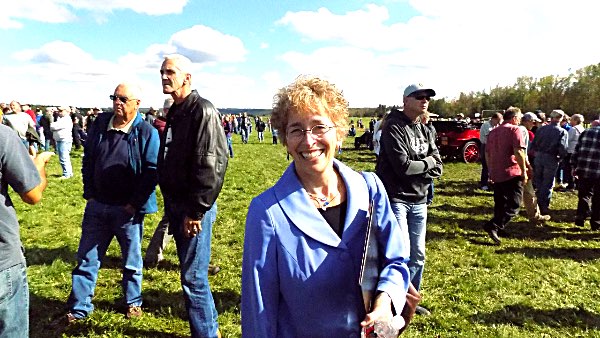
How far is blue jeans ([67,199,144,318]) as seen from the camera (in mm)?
3451

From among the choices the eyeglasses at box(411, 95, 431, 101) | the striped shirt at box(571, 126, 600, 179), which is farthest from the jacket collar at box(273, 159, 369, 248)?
the striped shirt at box(571, 126, 600, 179)

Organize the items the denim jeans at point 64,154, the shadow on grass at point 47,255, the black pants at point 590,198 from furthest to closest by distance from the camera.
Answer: the denim jeans at point 64,154, the black pants at point 590,198, the shadow on grass at point 47,255

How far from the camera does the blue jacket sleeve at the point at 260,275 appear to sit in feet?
4.78

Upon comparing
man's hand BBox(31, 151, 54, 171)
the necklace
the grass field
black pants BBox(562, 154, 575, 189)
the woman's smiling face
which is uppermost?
the woman's smiling face

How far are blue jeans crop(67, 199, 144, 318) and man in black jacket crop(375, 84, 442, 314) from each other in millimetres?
2210

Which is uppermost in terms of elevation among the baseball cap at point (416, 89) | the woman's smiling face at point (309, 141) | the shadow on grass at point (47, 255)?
the baseball cap at point (416, 89)

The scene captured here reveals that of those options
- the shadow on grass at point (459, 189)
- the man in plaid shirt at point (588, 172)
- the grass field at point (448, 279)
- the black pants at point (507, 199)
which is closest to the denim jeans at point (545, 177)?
the grass field at point (448, 279)

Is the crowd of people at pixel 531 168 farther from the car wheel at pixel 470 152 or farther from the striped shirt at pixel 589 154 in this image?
the car wheel at pixel 470 152

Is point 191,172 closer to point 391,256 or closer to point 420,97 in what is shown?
point 391,256

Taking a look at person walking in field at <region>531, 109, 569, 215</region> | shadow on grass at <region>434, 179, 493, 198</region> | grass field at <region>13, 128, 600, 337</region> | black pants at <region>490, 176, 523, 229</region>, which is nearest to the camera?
grass field at <region>13, 128, 600, 337</region>

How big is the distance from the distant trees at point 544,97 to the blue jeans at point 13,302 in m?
48.3

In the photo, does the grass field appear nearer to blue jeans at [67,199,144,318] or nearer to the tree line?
blue jeans at [67,199,144,318]

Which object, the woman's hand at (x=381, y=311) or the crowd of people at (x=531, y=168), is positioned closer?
the woman's hand at (x=381, y=311)

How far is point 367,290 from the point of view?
1.46 metres
